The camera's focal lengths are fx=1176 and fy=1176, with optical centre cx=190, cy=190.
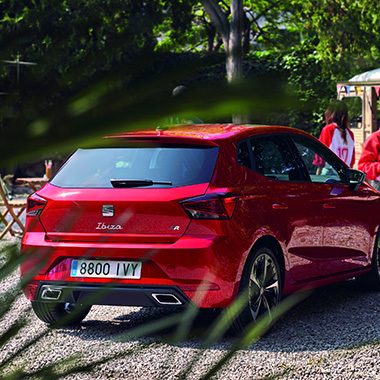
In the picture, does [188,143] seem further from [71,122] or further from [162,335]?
[71,122]

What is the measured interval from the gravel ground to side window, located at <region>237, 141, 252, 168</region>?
1.07m

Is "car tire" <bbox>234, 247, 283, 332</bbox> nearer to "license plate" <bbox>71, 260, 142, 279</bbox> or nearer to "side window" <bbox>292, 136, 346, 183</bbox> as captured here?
"side window" <bbox>292, 136, 346, 183</bbox>

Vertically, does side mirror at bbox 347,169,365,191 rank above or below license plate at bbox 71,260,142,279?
below

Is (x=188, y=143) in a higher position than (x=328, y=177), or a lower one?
higher

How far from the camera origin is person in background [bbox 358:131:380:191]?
34.6 feet

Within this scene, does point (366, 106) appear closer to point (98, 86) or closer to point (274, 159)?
point (274, 159)

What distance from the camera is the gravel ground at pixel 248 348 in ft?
3.45

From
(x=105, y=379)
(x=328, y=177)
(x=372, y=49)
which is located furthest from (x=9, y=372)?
(x=372, y=49)

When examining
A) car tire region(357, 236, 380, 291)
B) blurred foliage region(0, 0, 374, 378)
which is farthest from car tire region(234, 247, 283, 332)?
blurred foliage region(0, 0, 374, 378)

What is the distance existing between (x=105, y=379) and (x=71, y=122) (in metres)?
0.43

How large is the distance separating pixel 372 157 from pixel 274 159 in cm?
288

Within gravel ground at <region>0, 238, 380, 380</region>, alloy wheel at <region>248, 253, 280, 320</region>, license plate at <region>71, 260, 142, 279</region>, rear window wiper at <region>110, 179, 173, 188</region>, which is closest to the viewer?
gravel ground at <region>0, 238, 380, 380</region>

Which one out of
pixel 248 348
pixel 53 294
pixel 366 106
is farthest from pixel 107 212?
pixel 366 106

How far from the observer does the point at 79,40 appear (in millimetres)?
830
